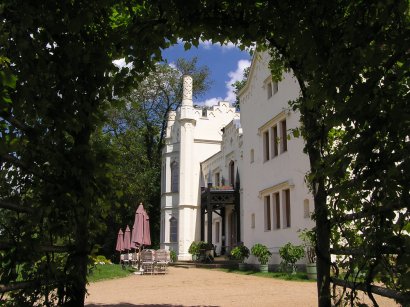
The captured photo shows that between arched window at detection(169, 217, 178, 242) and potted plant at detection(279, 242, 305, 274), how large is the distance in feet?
64.7

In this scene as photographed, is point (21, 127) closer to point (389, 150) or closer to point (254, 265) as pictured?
point (389, 150)

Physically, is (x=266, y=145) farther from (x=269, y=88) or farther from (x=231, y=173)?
(x=231, y=173)

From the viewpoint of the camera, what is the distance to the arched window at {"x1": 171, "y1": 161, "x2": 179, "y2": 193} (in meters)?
36.2

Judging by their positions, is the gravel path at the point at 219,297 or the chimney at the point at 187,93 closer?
the gravel path at the point at 219,297

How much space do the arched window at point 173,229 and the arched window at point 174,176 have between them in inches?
91.6

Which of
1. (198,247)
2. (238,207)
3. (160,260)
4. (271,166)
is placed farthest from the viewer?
(198,247)

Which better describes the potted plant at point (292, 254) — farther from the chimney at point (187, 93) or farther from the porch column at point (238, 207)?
the chimney at point (187, 93)

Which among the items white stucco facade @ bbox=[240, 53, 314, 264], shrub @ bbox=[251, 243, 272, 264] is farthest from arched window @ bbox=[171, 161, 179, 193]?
shrub @ bbox=[251, 243, 272, 264]

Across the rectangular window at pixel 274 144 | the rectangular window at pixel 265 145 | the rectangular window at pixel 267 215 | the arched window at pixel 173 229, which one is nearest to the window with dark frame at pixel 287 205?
the rectangular window at pixel 267 215

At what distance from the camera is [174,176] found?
3666 centimetres

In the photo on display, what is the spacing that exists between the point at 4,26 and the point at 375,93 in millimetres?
2143

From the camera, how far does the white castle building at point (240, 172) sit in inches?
717

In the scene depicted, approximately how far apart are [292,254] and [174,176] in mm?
21641

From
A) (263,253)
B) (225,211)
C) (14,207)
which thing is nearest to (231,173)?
(225,211)
